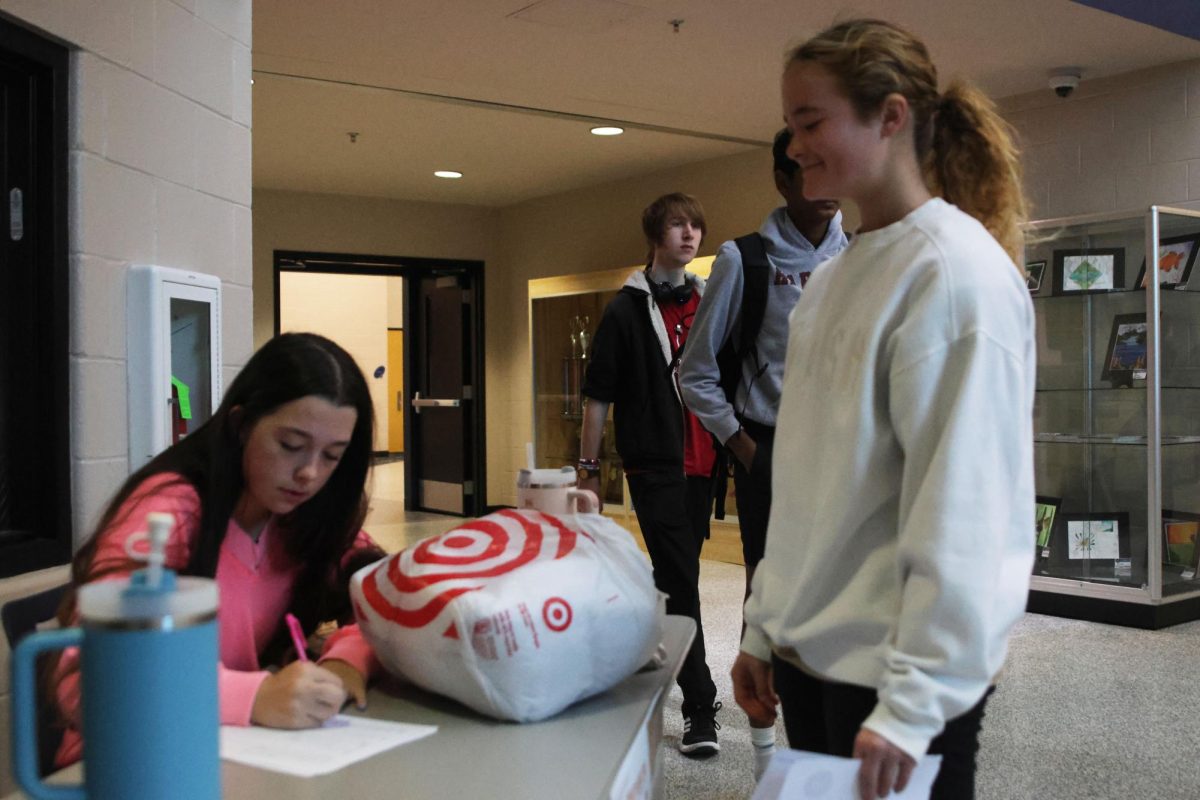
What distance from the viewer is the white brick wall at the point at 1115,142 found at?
454cm

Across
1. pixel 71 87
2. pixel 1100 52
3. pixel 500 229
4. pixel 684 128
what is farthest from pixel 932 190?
pixel 500 229

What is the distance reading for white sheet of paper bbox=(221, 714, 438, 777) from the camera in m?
1.03

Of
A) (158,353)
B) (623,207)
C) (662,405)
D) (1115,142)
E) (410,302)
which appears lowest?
(662,405)

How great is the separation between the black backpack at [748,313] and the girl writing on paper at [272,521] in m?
1.08

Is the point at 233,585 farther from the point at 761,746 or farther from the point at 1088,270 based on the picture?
the point at 1088,270

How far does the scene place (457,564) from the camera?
1.22m

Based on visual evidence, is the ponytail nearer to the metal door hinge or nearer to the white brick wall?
the metal door hinge

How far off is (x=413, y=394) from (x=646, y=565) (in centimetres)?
749

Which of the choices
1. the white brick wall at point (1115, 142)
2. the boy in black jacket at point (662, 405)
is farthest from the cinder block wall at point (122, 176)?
the white brick wall at point (1115, 142)

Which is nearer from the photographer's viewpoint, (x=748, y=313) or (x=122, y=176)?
(x=122, y=176)

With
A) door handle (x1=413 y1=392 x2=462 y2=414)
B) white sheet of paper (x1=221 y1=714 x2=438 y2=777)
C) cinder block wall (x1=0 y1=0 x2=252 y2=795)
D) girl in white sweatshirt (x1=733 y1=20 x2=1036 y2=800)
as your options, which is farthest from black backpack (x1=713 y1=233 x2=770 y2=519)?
door handle (x1=413 y1=392 x2=462 y2=414)

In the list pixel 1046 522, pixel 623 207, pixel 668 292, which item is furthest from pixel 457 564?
pixel 623 207

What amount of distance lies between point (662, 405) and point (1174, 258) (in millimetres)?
2722

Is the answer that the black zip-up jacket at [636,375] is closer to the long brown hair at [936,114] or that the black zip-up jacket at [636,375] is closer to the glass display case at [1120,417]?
the long brown hair at [936,114]
